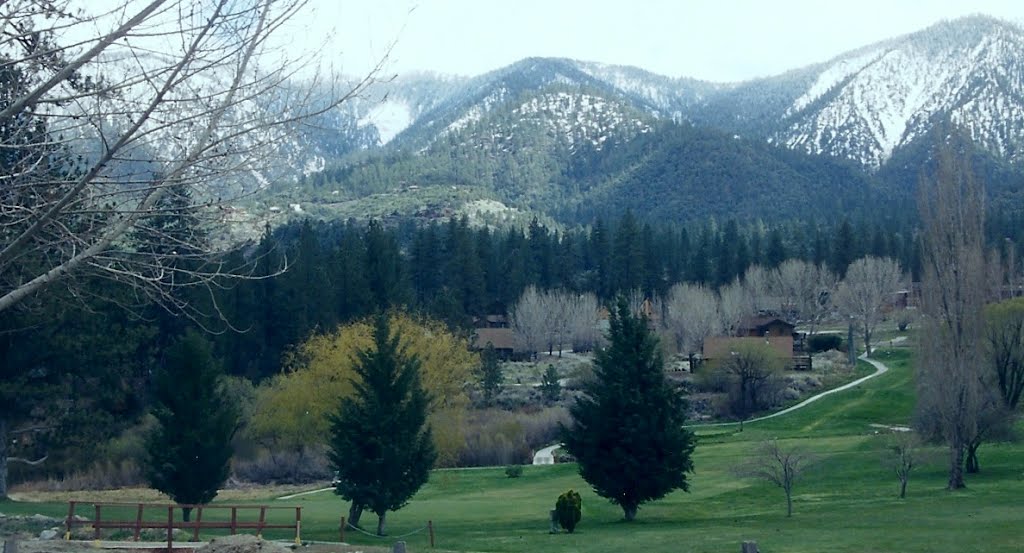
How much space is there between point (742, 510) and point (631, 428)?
5649mm

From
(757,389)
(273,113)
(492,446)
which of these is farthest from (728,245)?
(273,113)

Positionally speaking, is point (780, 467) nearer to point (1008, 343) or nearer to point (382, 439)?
point (382, 439)

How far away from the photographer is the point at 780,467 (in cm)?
3381

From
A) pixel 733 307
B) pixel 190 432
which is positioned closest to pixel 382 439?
pixel 190 432

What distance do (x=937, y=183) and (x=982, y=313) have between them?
466 cm

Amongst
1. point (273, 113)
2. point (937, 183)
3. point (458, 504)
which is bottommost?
point (458, 504)

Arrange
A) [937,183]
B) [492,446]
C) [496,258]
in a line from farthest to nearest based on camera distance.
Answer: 1. [496,258]
2. [492,446]
3. [937,183]

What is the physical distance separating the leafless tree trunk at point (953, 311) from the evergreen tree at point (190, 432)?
2213cm

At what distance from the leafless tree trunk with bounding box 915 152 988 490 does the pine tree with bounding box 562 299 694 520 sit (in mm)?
9719

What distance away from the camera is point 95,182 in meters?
6.29

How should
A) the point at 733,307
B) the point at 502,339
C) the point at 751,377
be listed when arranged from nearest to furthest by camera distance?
the point at 751,377 < the point at 733,307 < the point at 502,339

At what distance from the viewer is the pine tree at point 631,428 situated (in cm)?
3069

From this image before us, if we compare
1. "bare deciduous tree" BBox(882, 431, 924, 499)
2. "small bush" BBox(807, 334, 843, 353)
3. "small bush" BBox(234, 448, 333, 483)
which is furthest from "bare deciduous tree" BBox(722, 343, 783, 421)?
"small bush" BBox(234, 448, 333, 483)

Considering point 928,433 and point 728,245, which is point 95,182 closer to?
point 928,433
